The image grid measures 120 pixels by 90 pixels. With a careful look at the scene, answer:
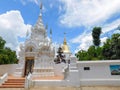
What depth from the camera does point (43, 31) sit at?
766 inches

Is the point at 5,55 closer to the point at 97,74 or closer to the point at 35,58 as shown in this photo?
the point at 35,58

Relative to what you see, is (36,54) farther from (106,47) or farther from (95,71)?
(106,47)

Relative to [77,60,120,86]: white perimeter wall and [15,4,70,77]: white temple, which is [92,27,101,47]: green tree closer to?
[15,4,70,77]: white temple

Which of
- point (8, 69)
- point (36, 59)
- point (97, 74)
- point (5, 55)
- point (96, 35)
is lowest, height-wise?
point (97, 74)

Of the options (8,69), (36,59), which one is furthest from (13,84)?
(8,69)

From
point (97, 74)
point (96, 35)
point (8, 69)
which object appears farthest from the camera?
point (96, 35)

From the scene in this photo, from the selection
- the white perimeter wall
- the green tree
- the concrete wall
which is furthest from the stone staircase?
the green tree

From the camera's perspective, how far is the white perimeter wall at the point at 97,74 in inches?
413

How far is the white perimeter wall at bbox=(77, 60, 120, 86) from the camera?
10.5 m

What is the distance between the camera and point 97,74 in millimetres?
Result: 10664

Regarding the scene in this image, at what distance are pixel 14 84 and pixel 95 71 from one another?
21.6ft

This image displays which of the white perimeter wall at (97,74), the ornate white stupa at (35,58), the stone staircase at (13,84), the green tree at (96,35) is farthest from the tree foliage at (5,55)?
the white perimeter wall at (97,74)

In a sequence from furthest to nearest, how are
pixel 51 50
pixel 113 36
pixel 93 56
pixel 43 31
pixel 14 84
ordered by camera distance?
1. pixel 93 56
2. pixel 113 36
3. pixel 43 31
4. pixel 51 50
5. pixel 14 84

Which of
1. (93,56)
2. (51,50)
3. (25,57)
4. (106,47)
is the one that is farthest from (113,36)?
(25,57)
